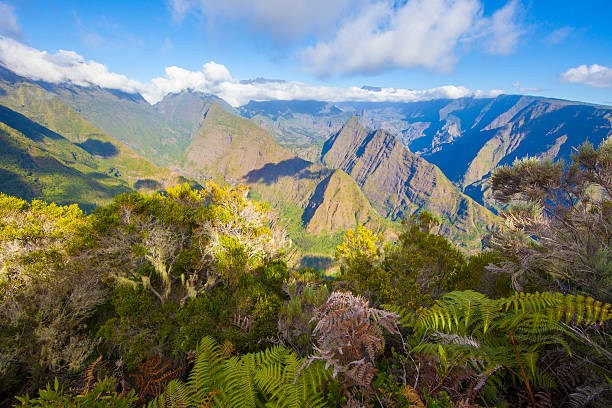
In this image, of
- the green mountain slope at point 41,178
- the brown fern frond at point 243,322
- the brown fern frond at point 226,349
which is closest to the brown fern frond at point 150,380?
the brown fern frond at point 226,349

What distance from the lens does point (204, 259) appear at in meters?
14.8

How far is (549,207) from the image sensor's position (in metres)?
11.7

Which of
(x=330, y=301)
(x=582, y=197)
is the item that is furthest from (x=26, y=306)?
(x=582, y=197)

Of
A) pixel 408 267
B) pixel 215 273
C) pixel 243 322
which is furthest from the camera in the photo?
pixel 215 273

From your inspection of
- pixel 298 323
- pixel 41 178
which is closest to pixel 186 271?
pixel 298 323

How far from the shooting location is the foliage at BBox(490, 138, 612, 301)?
808 cm

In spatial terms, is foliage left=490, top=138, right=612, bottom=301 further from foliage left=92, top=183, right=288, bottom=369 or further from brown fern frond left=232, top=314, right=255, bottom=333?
foliage left=92, top=183, right=288, bottom=369

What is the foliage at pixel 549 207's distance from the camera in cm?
808

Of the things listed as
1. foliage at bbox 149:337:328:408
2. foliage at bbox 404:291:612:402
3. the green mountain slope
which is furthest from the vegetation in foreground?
the green mountain slope

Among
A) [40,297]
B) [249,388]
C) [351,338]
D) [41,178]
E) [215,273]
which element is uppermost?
[351,338]

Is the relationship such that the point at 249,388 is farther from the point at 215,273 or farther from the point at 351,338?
the point at 215,273

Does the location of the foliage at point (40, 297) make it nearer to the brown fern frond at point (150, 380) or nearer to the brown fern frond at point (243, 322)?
the brown fern frond at point (243, 322)

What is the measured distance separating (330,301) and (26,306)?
48.7 feet

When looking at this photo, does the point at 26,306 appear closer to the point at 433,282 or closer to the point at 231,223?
the point at 231,223
